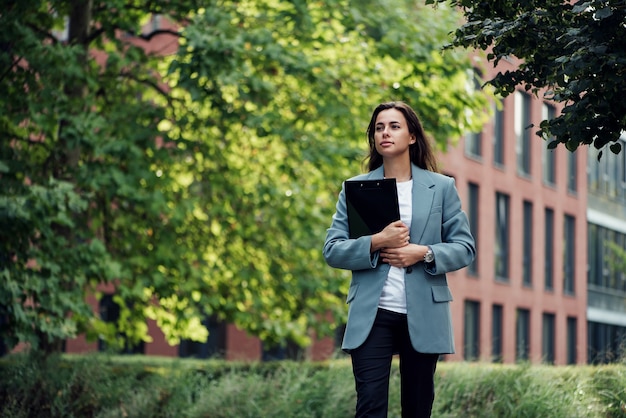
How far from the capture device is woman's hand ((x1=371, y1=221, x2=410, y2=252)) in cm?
564

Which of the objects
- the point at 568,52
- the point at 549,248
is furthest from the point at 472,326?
the point at 568,52

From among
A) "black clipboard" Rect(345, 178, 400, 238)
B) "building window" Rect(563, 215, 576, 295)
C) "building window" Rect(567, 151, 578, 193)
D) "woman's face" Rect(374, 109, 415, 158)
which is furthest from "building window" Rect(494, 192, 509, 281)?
"black clipboard" Rect(345, 178, 400, 238)

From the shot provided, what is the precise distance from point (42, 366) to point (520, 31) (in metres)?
7.98

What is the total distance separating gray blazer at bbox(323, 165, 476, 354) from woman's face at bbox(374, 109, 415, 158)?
165 mm

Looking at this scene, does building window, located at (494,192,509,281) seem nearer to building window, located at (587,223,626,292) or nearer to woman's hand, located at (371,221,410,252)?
building window, located at (587,223,626,292)

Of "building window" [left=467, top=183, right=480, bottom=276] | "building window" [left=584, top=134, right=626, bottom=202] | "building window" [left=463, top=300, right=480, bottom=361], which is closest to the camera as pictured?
"building window" [left=463, top=300, right=480, bottom=361]

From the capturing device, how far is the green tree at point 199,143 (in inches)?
571

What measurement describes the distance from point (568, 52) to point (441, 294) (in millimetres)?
1672

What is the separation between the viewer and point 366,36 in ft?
56.5

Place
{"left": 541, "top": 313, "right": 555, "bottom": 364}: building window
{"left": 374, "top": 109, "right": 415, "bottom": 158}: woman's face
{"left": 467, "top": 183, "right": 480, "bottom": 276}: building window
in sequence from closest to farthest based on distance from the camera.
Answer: {"left": 374, "top": 109, "right": 415, "bottom": 158}: woman's face → {"left": 467, "top": 183, "right": 480, "bottom": 276}: building window → {"left": 541, "top": 313, "right": 555, "bottom": 364}: building window

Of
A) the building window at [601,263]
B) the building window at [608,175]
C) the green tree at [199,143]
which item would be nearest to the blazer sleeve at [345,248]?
the green tree at [199,143]

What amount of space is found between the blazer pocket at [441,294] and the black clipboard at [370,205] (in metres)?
0.39

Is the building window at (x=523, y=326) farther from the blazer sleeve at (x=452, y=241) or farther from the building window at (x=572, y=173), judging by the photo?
the blazer sleeve at (x=452, y=241)

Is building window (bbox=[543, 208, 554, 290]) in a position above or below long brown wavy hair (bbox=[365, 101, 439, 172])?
above
